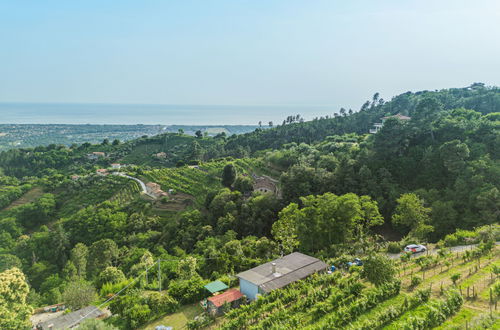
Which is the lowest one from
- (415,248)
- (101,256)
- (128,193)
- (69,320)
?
(101,256)

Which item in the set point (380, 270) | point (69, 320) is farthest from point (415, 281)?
point (69, 320)

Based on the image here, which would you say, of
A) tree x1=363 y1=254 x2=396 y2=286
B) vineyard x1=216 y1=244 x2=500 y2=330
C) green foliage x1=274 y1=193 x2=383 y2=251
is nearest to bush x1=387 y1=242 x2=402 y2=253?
green foliage x1=274 y1=193 x2=383 y2=251

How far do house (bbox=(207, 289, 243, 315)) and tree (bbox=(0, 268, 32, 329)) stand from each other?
36.2 feet

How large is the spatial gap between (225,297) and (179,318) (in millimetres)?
3038

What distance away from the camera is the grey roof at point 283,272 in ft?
59.1

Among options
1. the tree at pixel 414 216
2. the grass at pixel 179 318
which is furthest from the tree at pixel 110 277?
the tree at pixel 414 216

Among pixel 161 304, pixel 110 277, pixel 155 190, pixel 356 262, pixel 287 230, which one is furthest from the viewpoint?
pixel 155 190

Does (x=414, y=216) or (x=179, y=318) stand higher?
(x=414, y=216)

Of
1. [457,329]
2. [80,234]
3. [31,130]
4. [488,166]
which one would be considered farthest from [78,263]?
[31,130]

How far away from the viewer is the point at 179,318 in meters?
18.1

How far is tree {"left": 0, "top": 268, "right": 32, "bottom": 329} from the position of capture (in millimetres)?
17423

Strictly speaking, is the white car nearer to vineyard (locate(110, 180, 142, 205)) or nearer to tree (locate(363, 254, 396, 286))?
tree (locate(363, 254, 396, 286))

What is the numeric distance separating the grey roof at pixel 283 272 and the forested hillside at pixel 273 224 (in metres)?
0.88

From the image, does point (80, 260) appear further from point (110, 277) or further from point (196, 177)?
point (196, 177)
